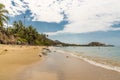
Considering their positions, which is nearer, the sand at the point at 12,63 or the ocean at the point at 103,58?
the sand at the point at 12,63

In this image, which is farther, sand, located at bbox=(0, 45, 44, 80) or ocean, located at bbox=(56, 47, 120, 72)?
ocean, located at bbox=(56, 47, 120, 72)

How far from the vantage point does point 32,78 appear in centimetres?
813

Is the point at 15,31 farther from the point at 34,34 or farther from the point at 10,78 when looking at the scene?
the point at 10,78

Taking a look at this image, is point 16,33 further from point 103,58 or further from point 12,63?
point 12,63

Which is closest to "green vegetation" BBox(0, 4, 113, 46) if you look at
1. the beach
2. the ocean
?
the ocean

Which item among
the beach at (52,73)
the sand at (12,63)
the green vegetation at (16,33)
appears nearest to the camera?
the beach at (52,73)

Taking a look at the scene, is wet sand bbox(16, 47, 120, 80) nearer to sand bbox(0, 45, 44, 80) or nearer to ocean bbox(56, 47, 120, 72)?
sand bbox(0, 45, 44, 80)

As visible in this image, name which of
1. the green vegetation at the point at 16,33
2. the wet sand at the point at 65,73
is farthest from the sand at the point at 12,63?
the green vegetation at the point at 16,33

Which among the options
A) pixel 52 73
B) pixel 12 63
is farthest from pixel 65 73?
pixel 12 63

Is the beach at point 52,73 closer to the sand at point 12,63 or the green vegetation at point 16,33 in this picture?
the sand at point 12,63

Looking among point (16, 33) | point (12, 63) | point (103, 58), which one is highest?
point (16, 33)

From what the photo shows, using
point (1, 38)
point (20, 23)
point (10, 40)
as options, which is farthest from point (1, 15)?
point (20, 23)

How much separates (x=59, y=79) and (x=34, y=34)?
3042 inches

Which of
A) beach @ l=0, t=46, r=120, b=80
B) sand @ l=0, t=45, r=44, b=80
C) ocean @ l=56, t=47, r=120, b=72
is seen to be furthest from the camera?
ocean @ l=56, t=47, r=120, b=72
